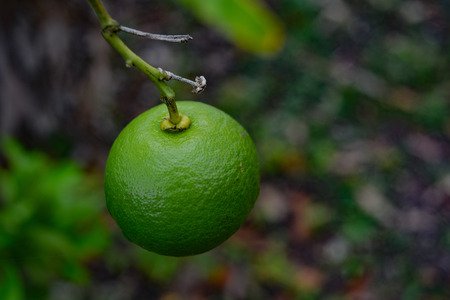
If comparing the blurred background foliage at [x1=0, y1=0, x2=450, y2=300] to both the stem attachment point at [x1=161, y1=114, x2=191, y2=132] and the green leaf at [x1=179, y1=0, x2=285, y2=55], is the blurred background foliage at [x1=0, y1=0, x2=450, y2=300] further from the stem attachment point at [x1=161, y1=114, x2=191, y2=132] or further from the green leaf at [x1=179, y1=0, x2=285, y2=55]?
the stem attachment point at [x1=161, y1=114, x2=191, y2=132]

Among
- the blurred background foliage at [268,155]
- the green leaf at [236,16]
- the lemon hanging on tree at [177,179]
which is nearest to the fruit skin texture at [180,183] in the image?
the lemon hanging on tree at [177,179]

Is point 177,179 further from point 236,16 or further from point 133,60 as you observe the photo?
point 236,16

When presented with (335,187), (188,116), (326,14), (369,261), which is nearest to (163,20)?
(326,14)

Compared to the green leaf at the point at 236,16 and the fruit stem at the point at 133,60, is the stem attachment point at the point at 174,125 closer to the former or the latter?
the fruit stem at the point at 133,60

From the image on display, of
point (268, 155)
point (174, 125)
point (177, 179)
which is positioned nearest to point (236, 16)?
point (174, 125)

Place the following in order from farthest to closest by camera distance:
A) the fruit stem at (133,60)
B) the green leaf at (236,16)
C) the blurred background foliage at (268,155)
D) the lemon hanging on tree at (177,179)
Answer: the blurred background foliage at (268,155) < the green leaf at (236,16) < the lemon hanging on tree at (177,179) < the fruit stem at (133,60)

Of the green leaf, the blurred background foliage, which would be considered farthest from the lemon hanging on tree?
the blurred background foliage

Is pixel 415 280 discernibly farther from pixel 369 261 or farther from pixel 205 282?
pixel 205 282
